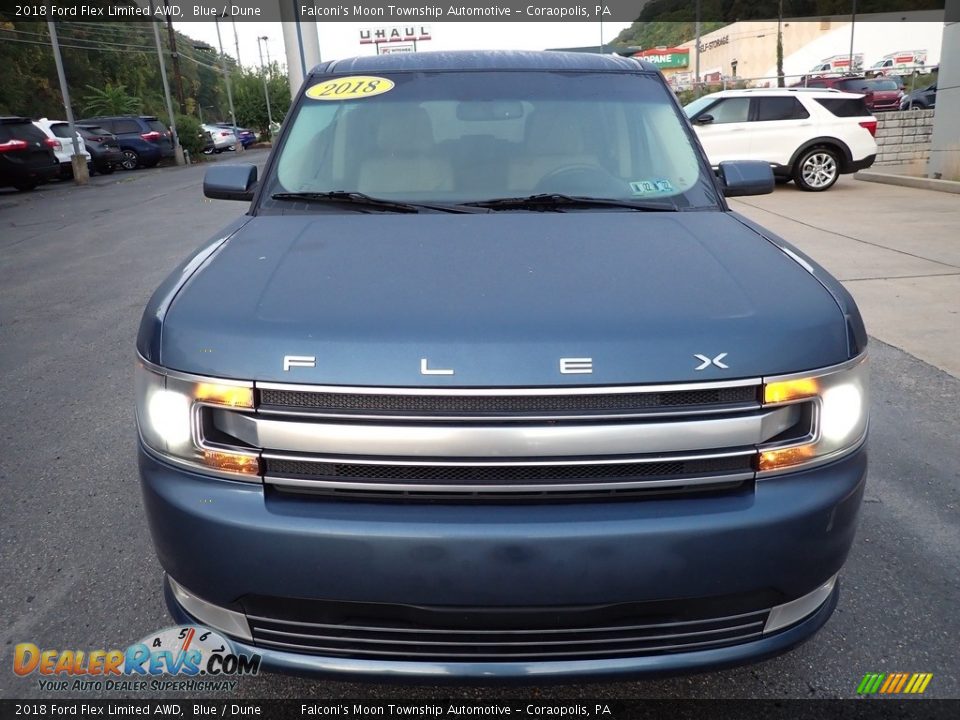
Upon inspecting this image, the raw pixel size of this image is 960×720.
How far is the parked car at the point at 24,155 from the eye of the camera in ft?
59.6

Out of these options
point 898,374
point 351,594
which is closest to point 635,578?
point 351,594

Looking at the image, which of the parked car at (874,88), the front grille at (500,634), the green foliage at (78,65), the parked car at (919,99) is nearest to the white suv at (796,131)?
the front grille at (500,634)

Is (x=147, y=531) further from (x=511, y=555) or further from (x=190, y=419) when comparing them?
(x=511, y=555)

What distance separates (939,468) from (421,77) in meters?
2.94

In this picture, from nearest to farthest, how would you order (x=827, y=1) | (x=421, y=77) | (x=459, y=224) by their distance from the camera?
(x=459, y=224)
(x=421, y=77)
(x=827, y=1)

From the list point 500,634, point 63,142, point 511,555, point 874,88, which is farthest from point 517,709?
point 874,88

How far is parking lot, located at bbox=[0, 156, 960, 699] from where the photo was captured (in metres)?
2.29

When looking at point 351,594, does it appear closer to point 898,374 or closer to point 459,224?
point 459,224

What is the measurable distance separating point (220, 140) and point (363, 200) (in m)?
42.3

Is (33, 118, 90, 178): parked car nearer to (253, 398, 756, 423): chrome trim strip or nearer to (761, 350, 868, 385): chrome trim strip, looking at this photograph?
(253, 398, 756, 423): chrome trim strip

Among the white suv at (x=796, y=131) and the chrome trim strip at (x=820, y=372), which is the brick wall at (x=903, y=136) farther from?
the chrome trim strip at (x=820, y=372)

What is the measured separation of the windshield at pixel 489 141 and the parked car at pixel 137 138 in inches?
1045

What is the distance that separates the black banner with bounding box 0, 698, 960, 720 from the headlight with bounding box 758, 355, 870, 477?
0.78m

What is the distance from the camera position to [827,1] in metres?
88.1
